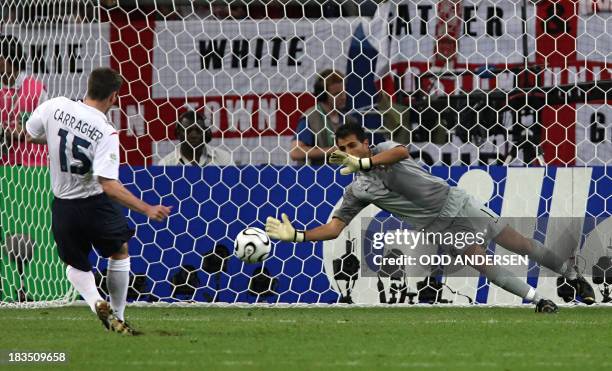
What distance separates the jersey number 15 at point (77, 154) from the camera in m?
8.09

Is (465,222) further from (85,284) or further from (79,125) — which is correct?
(79,125)

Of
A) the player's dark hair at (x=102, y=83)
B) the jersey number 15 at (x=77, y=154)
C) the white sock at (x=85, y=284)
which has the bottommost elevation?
the white sock at (x=85, y=284)

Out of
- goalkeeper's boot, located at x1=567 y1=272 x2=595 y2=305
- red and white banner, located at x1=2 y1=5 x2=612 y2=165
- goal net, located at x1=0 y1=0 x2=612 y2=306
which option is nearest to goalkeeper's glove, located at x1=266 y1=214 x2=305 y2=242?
goal net, located at x1=0 y1=0 x2=612 y2=306

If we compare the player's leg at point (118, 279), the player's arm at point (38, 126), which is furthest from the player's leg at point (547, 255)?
the player's arm at point (38, 126)

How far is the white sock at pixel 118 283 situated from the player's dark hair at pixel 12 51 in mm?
3482

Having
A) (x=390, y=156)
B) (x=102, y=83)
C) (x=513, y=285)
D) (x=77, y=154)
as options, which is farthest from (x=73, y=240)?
(x=513, y=285)

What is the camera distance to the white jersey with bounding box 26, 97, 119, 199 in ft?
26.2

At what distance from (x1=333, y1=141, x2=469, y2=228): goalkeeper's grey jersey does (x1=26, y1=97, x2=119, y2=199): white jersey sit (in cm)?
248

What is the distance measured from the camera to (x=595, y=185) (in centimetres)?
1071

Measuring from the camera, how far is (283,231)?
9.79 meters

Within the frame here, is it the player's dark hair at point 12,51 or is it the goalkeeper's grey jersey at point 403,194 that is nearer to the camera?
the goalkeeper's grey jersey at point 403,194

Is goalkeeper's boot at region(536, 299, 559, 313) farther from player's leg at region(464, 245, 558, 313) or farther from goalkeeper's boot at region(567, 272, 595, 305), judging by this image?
goalkeeper's boot at region(567, 272, 595, 305)

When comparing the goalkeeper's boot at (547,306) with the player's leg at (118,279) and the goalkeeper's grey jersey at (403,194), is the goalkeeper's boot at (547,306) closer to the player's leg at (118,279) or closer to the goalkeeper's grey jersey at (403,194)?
the goalkeeper's grey jersey at (403,194)

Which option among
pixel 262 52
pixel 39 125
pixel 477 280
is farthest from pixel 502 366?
pixel 262 52
